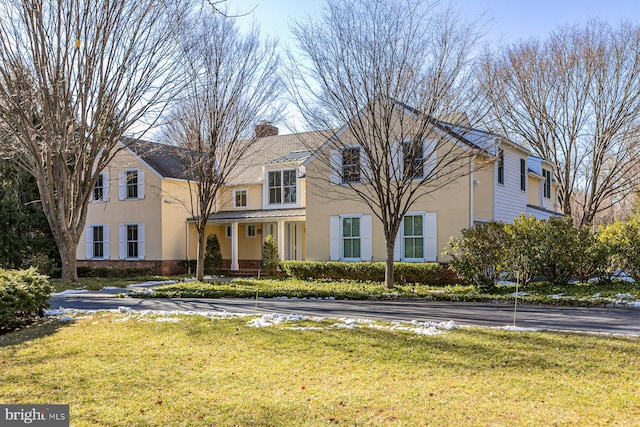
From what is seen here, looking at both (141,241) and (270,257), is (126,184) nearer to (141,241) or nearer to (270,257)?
(141,241)

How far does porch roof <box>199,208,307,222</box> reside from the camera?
944 inches

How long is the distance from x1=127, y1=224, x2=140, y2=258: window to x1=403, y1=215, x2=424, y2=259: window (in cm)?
1412

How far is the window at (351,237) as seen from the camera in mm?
21391

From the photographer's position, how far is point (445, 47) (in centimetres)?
1509

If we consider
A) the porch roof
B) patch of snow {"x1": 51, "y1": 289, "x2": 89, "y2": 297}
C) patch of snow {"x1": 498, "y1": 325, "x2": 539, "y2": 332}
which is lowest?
patch of snow {"x1": 51, "y1": 289, "x2": 89, "y2": 297}

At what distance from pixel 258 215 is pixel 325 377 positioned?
746 inches

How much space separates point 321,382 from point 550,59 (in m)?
21.5

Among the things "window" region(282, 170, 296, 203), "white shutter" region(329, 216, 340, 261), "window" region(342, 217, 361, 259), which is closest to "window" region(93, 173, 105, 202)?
"window" region(282, 170, 296, 203)

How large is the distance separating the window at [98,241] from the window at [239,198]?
717 centimetres

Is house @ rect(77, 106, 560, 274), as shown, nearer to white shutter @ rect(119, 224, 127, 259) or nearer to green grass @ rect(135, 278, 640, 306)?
white shutter @ rect(119, 224, 127, 259)

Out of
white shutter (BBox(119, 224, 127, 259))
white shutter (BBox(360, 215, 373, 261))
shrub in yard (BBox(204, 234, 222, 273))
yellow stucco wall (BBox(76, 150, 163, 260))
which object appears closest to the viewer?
white shutter (BBox(360, 215, 373, 261))

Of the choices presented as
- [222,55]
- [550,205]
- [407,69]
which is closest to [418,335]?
[407,69]

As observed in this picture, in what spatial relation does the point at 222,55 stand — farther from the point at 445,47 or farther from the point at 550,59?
the point at 550,59

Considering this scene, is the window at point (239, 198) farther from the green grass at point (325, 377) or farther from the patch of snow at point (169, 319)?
the green grass at point (325, 377)
